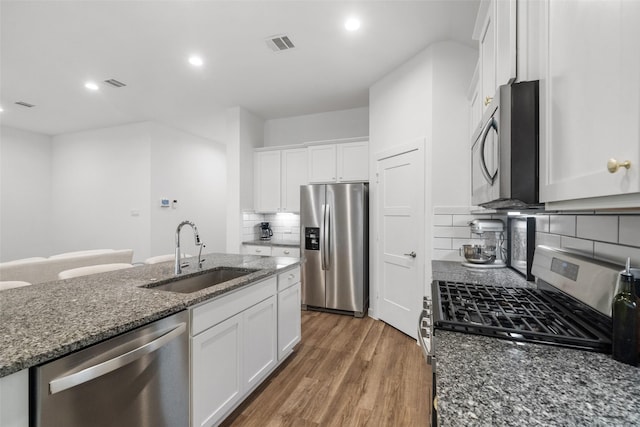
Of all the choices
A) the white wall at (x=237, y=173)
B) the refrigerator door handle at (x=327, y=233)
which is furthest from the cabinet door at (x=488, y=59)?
the white wall at (x=237, y=173)

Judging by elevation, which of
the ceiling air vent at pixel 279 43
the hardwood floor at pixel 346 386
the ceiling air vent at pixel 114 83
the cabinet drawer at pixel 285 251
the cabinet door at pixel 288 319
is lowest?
the hardwood floor at pixel 346 386

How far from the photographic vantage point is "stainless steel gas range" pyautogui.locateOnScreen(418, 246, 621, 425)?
0.87 metres

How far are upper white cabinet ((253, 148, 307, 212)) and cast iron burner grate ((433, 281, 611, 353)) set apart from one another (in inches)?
122

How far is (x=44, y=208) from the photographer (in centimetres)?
571

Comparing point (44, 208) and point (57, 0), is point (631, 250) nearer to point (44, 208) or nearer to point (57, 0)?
point (57, 0)

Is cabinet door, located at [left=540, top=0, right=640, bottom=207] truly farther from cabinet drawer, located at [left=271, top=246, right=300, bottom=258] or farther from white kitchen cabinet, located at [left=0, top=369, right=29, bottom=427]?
cabinet drawer, located at [left=271, top=246, right=300, bottom=258]

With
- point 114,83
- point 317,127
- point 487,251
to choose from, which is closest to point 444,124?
point 487,251

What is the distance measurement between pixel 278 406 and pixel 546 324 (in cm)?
168

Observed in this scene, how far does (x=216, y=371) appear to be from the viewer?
156cm

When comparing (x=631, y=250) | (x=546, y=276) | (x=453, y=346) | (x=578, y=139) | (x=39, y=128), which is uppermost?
(x=39, y=128)

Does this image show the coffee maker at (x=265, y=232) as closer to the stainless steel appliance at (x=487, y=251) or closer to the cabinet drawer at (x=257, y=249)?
the cabinet drawer at (x=257, y=249)

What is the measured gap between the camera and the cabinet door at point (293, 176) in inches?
166

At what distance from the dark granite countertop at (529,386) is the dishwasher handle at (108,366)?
1066 millimetres

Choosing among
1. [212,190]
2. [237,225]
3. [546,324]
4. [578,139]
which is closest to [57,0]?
[237,225]
